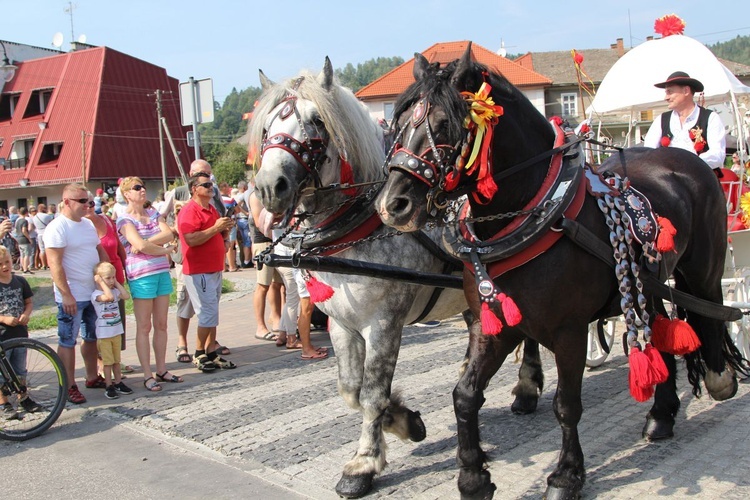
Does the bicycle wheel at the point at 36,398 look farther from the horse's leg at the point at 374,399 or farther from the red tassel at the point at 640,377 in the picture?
the red tassel at the point at 640,377

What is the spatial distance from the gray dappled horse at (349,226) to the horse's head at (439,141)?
78 cm

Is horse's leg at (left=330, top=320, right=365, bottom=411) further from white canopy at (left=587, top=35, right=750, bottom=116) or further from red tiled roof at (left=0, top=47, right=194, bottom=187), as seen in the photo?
red tiled roof at (left=0, top=47, right=194, bottom=187)

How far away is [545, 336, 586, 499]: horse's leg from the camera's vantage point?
3189 millimetres

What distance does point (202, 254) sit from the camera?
6.52 m

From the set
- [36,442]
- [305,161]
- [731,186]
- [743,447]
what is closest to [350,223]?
[305,161]

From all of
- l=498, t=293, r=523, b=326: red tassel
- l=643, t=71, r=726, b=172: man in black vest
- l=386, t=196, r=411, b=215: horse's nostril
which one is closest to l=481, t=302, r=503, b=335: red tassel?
l=498, t=293, r=523, b=326: red tassel

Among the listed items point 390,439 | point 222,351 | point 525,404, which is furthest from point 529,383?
point 222,351

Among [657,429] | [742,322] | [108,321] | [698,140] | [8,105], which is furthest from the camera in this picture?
[8,105]

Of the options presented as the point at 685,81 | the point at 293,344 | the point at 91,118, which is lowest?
the point at 293,344

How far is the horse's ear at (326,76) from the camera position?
388 centimetres

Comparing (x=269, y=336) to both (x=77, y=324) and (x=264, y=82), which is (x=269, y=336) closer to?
(x=77, y=324)

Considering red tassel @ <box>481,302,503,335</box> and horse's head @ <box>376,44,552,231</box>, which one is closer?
horse's head @ <box>376,44,552,231</box>

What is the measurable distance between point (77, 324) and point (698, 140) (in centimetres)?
527

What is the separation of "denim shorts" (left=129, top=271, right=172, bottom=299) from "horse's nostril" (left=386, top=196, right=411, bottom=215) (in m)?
4.04
